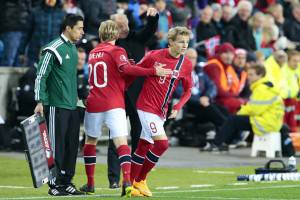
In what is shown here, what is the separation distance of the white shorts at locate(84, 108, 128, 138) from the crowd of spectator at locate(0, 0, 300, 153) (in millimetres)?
5064

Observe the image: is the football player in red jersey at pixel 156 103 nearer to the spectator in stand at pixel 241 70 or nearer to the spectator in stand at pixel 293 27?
the spectator in stand at pixel 241 70

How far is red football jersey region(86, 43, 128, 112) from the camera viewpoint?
14562mm

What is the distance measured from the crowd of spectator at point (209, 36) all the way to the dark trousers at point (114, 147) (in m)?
3.39

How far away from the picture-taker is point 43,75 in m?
14.5

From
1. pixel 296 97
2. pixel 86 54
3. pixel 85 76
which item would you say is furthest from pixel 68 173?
pixel 296 97

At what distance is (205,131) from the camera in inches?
943

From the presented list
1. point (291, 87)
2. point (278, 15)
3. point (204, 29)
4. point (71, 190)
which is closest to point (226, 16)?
point (204, 29)

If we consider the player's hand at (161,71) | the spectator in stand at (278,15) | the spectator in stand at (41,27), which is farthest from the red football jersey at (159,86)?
the spectator in stand at (278,15)

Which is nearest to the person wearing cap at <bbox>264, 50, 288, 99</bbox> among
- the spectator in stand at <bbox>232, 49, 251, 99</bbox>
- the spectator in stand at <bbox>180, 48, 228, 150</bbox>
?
the spectator in stand at <bbox>232, 49, 251, 99</bbox>

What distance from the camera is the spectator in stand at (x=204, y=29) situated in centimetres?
2669

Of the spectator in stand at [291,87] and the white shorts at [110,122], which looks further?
the spectator in stand at [291,87]

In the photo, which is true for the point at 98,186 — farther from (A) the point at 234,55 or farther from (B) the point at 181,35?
(A) the point at 234,55

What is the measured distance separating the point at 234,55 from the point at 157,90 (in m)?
11.0

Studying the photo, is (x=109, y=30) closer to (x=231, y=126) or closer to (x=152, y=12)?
(x=152, y=12)
